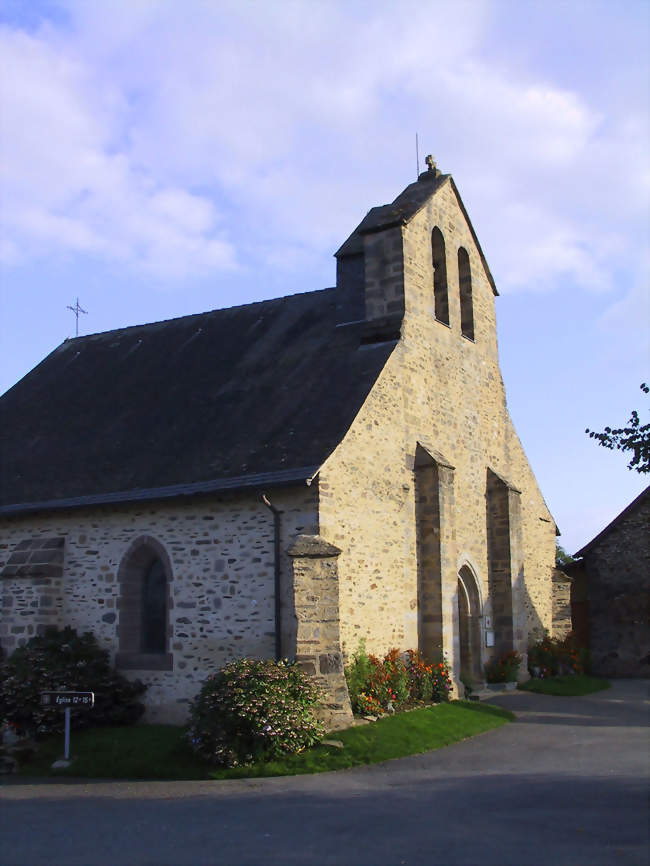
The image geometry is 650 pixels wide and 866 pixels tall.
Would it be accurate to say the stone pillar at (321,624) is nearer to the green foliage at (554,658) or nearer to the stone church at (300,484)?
the stone church at (300,484)

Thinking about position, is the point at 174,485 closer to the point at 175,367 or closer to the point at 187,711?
the point at 187,711

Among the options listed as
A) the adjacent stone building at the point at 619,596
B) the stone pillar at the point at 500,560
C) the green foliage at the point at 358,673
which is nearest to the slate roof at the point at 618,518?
the adjacent stone building at the point at 619,596

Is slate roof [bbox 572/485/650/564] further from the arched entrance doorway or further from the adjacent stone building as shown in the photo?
the arched entrance doorway

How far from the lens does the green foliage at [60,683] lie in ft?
47.2

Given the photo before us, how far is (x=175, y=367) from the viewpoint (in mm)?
20562

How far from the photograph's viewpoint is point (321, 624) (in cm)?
1334

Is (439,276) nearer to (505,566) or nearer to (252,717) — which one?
(505,566)

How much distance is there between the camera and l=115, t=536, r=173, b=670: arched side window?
15.9 meters

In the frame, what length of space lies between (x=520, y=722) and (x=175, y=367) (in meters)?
10.7

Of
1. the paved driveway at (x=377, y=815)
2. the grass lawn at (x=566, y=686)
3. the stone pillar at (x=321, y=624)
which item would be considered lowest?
the paved driveway at (x=377, y=815)

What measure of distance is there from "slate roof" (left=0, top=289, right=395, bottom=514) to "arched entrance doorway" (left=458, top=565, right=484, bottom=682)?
17.8ft

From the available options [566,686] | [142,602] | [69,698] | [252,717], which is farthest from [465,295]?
[69,698]

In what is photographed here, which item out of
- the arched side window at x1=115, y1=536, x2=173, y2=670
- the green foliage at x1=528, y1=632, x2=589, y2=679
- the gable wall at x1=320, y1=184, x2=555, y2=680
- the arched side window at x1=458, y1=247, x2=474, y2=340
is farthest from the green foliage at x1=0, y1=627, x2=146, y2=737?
the arched side window at x1=458, y1=247, x2=474, y2=340

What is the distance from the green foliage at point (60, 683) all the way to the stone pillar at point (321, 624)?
144 inches
